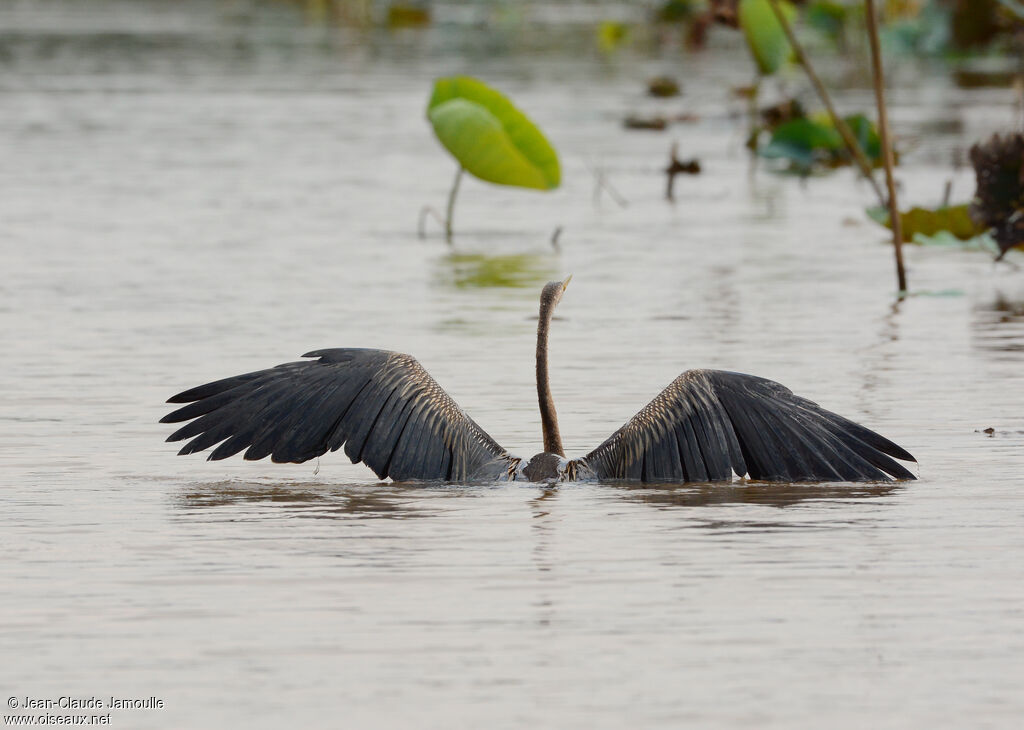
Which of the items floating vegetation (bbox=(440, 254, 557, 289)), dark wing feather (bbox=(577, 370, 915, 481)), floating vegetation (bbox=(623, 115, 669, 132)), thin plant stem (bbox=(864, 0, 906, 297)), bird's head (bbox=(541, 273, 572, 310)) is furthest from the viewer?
floating vegetation (bbox=(623, 115, 669, 132))

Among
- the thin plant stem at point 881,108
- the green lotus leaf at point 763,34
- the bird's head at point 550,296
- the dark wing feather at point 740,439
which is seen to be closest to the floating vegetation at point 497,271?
the thin plant stem at point 881,108

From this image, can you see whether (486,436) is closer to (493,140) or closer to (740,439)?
(740,439)

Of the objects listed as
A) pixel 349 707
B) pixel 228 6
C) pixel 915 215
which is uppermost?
pixel 228 6

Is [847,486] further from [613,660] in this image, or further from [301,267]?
[301,267]

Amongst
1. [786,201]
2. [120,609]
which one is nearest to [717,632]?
[120,609]

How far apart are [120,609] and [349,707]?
3.36 feet

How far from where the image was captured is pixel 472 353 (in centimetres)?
1020

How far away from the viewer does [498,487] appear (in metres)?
7.11

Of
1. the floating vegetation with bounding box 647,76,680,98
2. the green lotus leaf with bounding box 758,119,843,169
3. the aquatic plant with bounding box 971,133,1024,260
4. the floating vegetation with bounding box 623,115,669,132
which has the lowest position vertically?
the aquatic plant with bounding box 971,133,1024,260

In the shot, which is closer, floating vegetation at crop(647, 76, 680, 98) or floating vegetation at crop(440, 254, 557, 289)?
floating vegetation at crop(440, 254, 557, 289)

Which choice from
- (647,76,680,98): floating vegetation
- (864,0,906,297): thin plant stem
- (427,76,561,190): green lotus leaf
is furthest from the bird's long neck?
(647,76,680,98): floating vegetation

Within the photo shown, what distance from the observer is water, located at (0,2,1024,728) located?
16.5 feet

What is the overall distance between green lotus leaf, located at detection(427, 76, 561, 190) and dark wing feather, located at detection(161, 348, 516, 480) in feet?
23.8

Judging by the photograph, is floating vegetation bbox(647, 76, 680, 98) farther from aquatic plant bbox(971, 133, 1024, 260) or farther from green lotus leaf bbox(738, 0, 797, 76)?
aquatic plant bbox(971, 133, 1024, 260)
